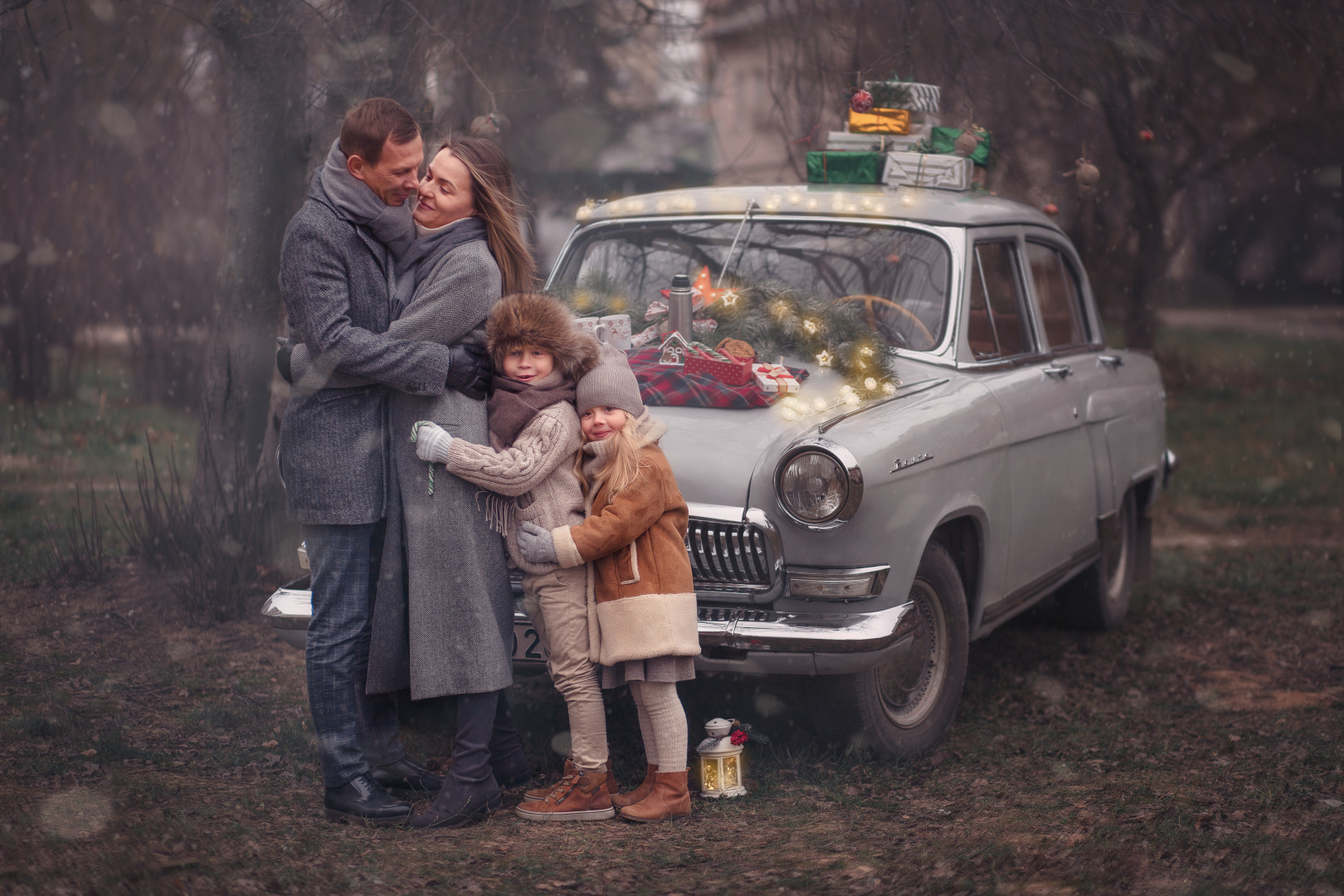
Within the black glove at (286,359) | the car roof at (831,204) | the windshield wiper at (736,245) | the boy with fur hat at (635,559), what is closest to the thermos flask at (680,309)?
the windshield wiper at (736,245)

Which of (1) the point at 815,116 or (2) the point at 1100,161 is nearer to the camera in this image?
(1) the point at 815,116

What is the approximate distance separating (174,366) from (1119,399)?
8496mm

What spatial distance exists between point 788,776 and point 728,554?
32.0 inches

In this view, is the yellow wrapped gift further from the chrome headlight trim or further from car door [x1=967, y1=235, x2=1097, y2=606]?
the chrome headlight trim

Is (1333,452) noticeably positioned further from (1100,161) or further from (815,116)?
(815,116)

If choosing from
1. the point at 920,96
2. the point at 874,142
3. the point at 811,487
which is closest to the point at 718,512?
the point at 811,487

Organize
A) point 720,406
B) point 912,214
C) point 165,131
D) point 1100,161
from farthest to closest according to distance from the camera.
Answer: point 1100,161, point 165,131, point 912,214, point 720,406

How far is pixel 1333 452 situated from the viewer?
1159 centimetres

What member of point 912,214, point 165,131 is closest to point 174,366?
point 165,131

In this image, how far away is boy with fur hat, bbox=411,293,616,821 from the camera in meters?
3.43

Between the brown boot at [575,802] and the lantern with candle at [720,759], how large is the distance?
1.19ft

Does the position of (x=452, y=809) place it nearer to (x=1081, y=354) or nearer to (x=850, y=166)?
(x=850, y=166)

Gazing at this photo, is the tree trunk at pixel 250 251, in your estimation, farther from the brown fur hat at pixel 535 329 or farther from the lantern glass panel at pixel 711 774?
the lantern glass panel at pixel 711 774

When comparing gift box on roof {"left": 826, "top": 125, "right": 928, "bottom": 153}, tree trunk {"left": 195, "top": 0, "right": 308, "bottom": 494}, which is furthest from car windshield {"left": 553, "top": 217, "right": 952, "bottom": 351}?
tree trunk {"left": 195, "top": 0, "right": 308, "bottom": 494}
